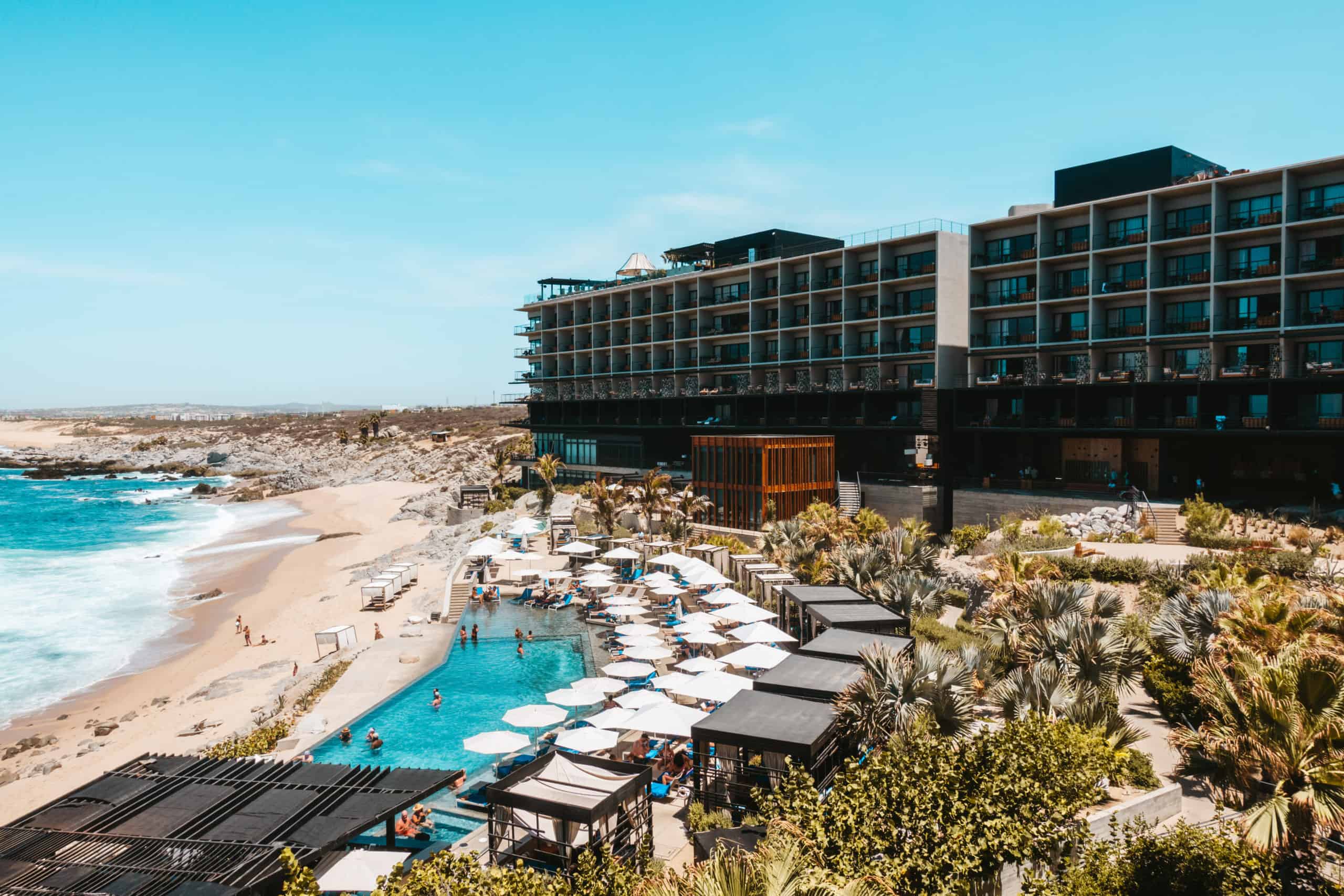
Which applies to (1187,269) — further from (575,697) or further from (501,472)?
(501,472)

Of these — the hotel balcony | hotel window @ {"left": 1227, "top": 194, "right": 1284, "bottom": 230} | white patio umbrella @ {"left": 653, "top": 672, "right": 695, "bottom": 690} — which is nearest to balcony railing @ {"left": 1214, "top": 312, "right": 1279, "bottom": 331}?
the hotel balcony

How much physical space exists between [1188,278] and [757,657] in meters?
35.7

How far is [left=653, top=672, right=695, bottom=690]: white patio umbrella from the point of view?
21.7 metres

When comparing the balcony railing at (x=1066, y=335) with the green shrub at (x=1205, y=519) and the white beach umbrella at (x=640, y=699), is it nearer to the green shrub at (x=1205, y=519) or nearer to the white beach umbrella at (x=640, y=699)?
the green shrub at (x=1205, y=519)

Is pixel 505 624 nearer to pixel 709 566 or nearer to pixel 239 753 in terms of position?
pixel 709 566

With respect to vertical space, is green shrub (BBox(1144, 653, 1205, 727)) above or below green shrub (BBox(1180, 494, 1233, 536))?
below

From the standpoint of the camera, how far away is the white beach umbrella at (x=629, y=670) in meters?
24.0


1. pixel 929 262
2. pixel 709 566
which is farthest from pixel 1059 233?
pixel 709 566

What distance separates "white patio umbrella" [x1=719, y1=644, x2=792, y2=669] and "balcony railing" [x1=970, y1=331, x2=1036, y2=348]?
34248 millimetres

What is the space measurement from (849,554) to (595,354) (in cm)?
5113

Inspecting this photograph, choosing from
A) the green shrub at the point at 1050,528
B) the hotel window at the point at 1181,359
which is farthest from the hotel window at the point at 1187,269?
the green shrub at the point at 1050,528

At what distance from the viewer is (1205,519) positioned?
34.2m

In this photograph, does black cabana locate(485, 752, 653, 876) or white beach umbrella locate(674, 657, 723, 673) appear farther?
white beach umbrella locate(674, 657, 723, 673)

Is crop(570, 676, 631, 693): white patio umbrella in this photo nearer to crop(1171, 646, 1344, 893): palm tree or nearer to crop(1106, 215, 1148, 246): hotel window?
crop(1171, 646, 1344, 893): palm tree
